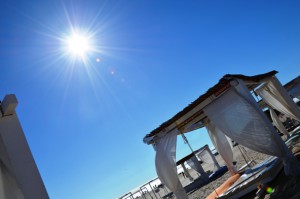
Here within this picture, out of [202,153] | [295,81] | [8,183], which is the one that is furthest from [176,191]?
[202,153]

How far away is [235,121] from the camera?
7398 millimetres

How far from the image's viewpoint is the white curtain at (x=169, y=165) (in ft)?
28.6

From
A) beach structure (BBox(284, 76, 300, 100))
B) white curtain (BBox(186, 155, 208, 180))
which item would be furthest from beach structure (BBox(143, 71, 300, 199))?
white curtain (BBox(186, 155, 208, 180))

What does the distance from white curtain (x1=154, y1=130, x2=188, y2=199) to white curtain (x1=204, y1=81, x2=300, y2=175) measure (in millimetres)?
1881

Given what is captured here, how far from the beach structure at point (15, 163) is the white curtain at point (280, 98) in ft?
31.2

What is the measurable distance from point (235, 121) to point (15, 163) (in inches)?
256

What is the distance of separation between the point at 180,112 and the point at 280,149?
318 cm

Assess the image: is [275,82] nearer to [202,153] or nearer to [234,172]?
[234,172]

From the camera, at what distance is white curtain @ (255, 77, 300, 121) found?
30.3 ft

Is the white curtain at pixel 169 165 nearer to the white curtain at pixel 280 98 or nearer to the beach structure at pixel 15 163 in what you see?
the white curtain at pixel 280 98

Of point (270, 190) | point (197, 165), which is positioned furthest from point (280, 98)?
point (197, 165)

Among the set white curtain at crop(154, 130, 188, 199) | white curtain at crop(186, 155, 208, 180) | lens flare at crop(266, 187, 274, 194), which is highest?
white curtain at crop(154, 130, 188, 199)

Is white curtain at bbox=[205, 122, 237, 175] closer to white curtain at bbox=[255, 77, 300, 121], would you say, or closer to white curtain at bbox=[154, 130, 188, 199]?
white curtain at bbox=[255, 77, 300, 121]

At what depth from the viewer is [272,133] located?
22.5 feet
